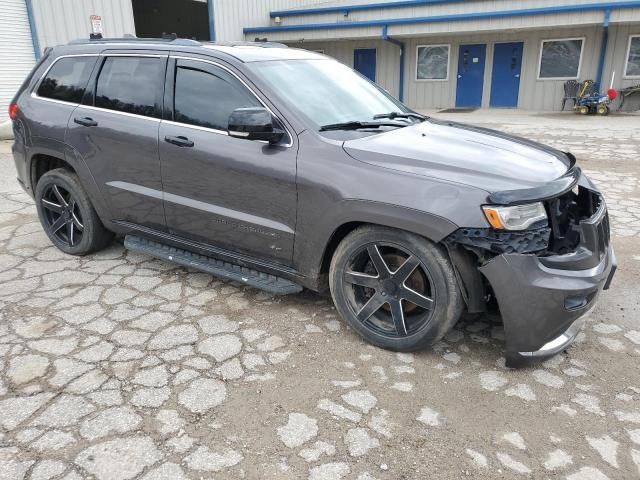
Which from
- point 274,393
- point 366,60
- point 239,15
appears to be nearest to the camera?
point 274,393

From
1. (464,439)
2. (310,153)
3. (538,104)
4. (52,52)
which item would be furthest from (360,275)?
(538,104)

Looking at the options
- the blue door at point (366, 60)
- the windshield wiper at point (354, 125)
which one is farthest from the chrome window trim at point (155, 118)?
the blue door at point (366, 60)

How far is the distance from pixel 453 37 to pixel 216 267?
1833 centimetres

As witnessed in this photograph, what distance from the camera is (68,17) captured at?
41.0 ft

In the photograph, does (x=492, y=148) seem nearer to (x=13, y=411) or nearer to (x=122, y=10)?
(x=13, y=411)

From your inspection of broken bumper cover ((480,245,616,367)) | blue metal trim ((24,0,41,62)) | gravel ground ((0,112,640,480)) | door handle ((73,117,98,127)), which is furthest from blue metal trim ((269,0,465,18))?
broken bumper cover ((480,245,616,367))

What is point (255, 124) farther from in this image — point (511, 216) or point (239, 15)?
point (239, 15)

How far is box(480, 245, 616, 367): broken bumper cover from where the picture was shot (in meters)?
2.64

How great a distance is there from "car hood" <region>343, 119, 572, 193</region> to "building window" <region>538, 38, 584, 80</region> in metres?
17.0

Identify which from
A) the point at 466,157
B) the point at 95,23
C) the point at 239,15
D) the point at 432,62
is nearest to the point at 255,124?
the point at 466,157

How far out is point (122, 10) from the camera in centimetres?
1395

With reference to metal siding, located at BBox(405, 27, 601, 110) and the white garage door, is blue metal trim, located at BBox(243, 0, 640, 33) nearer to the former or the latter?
metal siding, located at BBox(405, 27, 601, 110)

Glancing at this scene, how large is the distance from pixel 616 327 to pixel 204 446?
2.80 meters

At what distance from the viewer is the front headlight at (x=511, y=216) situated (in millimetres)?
2646
